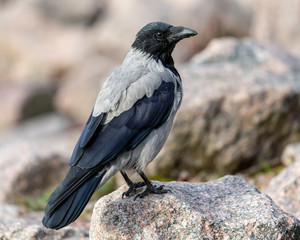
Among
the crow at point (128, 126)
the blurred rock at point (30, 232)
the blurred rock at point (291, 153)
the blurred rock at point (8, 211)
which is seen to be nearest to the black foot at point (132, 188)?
the crow at point (128, 126)

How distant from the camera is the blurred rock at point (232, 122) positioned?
22.8 ft

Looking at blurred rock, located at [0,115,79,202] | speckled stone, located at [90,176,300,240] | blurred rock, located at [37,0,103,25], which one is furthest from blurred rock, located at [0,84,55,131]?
speckled stone, located at [90,176,300,240]

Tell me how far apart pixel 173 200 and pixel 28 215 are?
281 cm

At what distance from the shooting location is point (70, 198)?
3.83 meters

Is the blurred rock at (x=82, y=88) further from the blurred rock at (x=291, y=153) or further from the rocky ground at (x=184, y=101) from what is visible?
the blurred rock at (x=291, y=153)

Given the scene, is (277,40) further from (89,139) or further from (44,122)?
(89,139)

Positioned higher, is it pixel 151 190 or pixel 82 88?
pixel 82 88

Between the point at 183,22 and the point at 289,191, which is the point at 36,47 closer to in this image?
the point at 183,22

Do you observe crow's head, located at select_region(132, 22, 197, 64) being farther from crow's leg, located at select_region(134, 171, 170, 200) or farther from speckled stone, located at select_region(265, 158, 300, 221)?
speckled stone, located at select_region(265, 158, 300, 221)

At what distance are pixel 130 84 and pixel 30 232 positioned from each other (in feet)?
5.18

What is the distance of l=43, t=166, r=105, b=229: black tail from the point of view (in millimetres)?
3744

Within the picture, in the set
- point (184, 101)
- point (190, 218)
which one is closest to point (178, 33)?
point (190, 218)

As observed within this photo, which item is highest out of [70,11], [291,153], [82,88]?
[70,11]

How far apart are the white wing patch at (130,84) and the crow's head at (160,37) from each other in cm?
12
